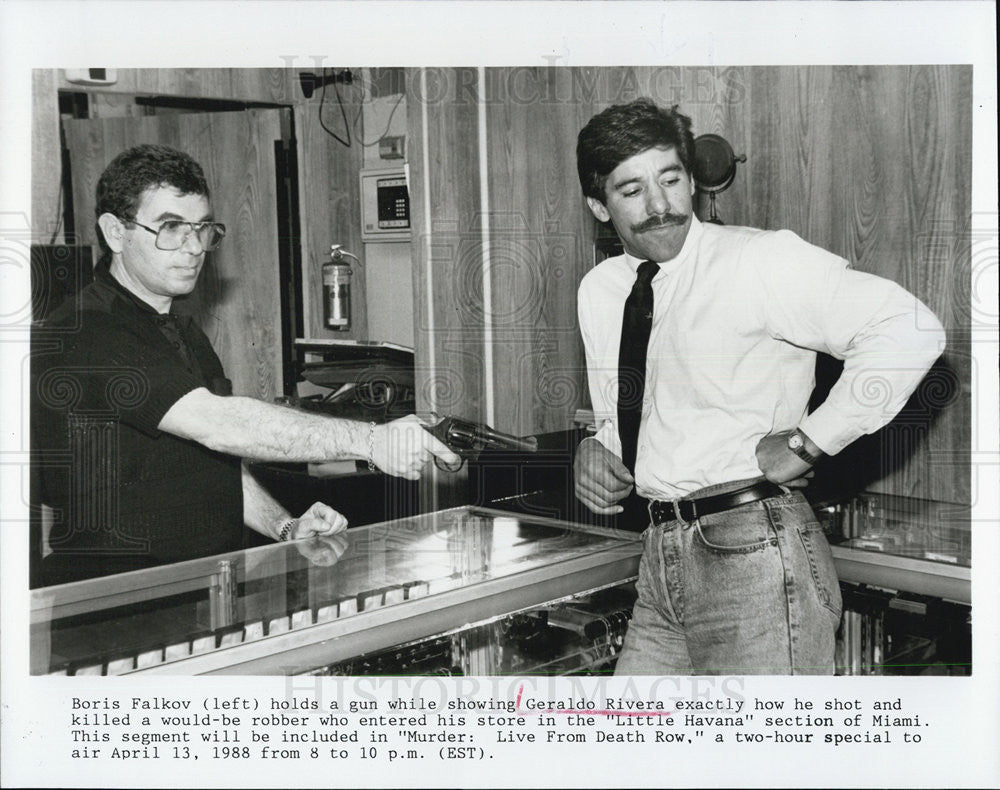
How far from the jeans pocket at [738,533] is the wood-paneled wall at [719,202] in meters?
0.69

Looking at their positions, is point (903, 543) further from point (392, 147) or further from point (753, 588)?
point (392, 147)

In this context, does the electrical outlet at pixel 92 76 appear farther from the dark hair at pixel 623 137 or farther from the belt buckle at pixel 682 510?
the belt buckle at pixel 682 510

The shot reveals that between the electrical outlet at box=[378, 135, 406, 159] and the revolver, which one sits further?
the electrical outlet at box=[378, 135, 406, 159]

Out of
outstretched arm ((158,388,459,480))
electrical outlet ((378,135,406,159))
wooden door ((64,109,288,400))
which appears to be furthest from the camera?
electrical outlet ((378,135,406,159))

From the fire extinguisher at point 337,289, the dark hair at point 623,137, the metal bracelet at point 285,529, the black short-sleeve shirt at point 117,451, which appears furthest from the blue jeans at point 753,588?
the fire extinguisher at point 337,289

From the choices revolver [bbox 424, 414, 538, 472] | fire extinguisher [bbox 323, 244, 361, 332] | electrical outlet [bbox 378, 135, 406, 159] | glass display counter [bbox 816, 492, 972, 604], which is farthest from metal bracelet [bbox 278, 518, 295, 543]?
electrical outlet [bbox 378, 135, 406, 159]

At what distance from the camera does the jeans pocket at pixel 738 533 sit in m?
1.43

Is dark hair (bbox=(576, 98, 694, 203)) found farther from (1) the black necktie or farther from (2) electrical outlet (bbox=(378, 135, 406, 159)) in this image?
(2) electrical outlet (bbox=(378, 135, 406, 159))

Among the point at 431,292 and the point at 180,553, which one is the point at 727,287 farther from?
the point at 180,553

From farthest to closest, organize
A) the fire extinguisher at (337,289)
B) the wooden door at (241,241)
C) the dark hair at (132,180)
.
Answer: the fire extinguisher at (337,289), the wooden door at (241,241), the dark hair at (132,180)

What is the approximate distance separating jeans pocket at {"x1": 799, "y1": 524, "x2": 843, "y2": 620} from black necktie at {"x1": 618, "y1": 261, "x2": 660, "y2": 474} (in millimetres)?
328

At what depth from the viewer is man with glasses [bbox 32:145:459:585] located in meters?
1.60

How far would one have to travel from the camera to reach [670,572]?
4.89 feet

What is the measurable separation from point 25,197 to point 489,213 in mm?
998
